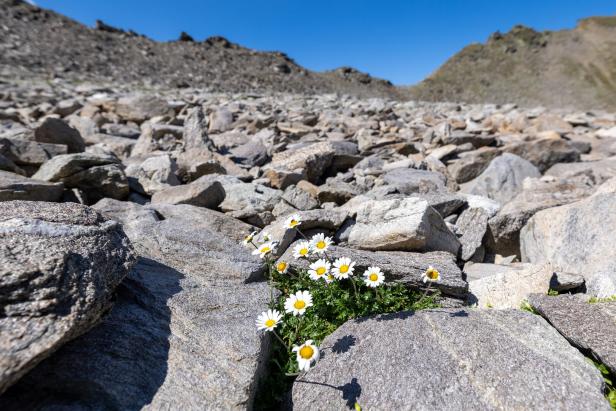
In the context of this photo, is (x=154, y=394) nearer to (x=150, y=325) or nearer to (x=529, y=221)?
(x=150, y=325)

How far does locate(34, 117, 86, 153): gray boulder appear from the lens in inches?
263

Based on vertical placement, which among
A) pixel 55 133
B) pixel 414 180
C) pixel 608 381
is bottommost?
pixel 608 381

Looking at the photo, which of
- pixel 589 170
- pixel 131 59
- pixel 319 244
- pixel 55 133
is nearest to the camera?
pixel 319 244

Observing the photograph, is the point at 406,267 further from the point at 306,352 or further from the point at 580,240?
the point at 580,240

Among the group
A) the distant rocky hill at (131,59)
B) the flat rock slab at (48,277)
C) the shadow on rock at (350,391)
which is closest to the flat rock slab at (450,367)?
the shadow on rock at (350,391)

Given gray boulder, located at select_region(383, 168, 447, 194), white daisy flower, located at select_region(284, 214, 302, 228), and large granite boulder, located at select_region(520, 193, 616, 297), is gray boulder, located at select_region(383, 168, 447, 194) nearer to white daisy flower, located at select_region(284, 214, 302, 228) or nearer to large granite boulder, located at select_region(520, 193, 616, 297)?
large granite boulder, located at select_region(520, 193, 616, 297)

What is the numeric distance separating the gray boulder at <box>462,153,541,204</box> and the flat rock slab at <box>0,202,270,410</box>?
173 inches

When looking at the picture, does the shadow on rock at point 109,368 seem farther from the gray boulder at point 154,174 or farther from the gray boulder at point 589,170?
the gray boulder at point 589,170

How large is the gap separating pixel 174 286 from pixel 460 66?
213 feet

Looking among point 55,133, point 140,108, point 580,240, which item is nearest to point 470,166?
point 580,240

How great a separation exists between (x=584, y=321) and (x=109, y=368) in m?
3.37

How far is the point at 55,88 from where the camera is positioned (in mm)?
16203

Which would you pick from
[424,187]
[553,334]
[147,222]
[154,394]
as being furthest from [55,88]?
[553,334]

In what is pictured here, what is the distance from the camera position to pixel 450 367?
98.8 inches
